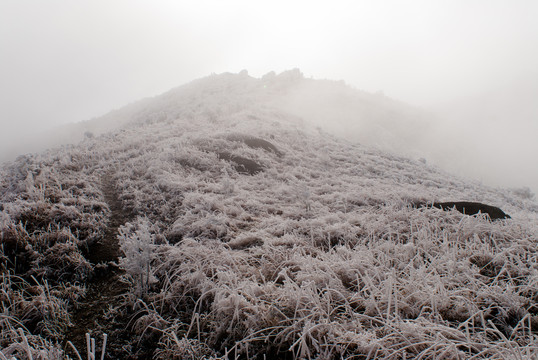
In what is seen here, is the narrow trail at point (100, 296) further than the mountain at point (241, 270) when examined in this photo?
Yes

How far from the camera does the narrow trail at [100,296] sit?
2840 mm

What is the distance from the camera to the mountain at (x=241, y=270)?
2.46m

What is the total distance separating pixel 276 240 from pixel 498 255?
3.13 metres

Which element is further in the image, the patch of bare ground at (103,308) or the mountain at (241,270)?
the patch of bare ground at (103,308)

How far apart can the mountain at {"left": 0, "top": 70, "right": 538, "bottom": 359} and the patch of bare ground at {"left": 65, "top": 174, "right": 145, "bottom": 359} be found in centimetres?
2

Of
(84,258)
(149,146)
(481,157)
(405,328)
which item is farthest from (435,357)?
(481,157)

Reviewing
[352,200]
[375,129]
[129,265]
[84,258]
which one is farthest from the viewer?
[375,129]

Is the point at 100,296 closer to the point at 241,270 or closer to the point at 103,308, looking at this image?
the point at 103,308

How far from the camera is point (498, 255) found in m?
3.59

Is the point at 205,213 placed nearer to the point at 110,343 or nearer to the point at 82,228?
the point at 82,228

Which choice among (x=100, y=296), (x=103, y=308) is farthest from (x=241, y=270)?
(x=100, y=296)

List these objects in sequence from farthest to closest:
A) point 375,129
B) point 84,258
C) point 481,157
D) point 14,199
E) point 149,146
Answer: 1. point 481,157
2. point 375,129
3. point 149,146
4. point 14,199
5. point 84,258

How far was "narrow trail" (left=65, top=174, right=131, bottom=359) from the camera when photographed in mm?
2840

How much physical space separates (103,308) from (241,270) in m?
1.71
